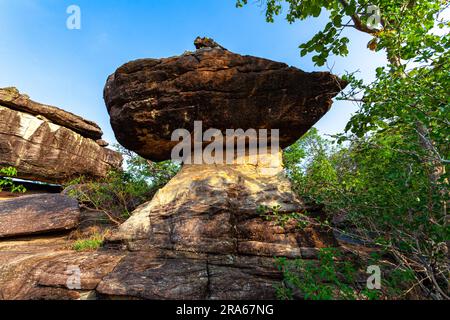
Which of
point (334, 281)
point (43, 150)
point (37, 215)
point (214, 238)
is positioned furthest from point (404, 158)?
point (43, 150)

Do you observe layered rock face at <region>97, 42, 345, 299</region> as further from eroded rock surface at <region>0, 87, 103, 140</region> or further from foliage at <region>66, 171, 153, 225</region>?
eroded rock surface at <region>0, 87, 103, 140</region>

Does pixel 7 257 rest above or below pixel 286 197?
below

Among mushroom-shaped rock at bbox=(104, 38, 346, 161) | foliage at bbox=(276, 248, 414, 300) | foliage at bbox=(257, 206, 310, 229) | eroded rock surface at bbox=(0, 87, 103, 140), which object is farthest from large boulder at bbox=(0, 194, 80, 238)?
eroded rock surface at bbox=(0, 87, 103, 140)

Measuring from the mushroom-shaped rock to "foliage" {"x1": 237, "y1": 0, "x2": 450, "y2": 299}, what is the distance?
160cm

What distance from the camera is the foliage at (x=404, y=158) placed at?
437 centimetres

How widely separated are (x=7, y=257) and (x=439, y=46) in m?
11.8

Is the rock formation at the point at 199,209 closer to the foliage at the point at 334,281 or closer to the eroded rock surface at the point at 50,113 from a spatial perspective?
the foliage at the point at 334,281

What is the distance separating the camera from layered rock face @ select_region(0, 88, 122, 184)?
1573 cm

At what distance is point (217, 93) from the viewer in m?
8.30

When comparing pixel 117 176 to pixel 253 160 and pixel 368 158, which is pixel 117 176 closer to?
pixel 253 160

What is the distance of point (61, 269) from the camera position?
5.86 m
